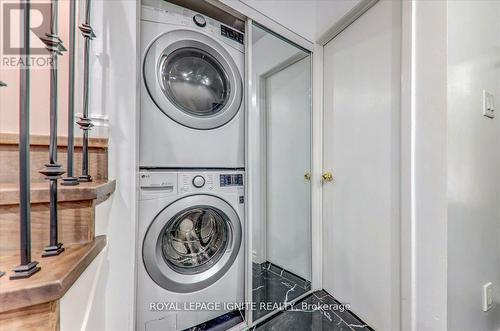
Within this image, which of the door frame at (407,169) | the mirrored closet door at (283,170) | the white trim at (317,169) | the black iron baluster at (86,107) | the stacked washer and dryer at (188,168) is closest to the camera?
Result: the black iron baluster at (86,107)

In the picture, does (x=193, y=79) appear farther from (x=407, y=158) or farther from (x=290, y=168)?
(x=407, y=158)

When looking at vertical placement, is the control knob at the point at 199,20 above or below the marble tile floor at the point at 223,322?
above

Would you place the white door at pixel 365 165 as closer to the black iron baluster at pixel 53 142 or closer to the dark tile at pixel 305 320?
the dark tile at pixel 305 320

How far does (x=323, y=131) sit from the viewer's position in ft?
5.45

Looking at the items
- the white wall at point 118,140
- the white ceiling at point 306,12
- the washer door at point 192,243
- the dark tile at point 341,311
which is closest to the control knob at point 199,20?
the white ceiling at point 306,12

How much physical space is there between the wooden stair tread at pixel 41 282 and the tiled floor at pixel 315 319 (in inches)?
44.3

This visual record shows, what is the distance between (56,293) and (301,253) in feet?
5.07

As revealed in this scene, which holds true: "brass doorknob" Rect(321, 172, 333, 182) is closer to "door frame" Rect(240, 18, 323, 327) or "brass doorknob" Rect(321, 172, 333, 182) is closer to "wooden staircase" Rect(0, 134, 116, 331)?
"door frame" Rect(240, 18, 323, 327)

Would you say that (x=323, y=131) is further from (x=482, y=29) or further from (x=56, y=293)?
(x=56, y=293)

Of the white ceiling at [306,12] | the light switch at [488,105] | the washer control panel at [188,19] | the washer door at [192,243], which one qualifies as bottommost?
the washer door at [192,243]

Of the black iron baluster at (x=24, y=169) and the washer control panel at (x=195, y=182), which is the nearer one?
the black iron baluster at (x=24, y=169)

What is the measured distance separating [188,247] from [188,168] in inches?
18.8

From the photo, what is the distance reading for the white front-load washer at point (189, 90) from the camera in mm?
1125

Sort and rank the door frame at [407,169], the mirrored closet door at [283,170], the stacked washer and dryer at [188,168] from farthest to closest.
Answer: the mirrored closet door at [283,170]
the stacked washer and dryer at [188,168]
the door frame at [407,169]
